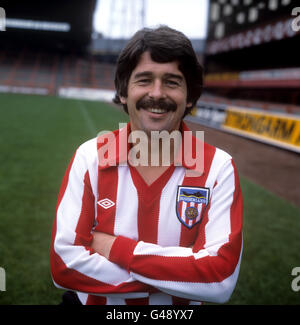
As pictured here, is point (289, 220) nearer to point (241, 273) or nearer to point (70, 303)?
point (241, 273)

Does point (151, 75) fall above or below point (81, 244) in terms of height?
above

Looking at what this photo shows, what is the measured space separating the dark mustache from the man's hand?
614 mm

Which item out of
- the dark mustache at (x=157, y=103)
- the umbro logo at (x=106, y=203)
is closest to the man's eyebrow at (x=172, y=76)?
the dark mustache at (x=157, y=103)

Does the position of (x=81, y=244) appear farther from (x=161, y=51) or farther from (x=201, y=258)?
(x=161, y=51)

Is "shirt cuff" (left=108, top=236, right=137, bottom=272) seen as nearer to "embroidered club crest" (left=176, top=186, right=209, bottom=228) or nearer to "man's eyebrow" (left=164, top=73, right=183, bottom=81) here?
"embroidered club crest" (left=176, top=186, right=209, bottom=228)

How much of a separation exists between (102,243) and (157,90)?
0.73m

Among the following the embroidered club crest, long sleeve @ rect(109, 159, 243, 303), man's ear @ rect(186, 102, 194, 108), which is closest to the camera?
long sleeve @ rect(109, 159, 243, 303)

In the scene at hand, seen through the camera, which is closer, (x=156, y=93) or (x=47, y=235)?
(x=156, y=93)

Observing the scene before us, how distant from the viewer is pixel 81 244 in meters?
1.55

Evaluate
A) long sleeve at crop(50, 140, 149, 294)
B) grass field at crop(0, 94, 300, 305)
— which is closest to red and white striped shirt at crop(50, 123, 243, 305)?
long sleeve at crop(50, 140, 149, 294)

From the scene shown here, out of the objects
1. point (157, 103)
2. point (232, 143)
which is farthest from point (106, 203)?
point (232, 143)

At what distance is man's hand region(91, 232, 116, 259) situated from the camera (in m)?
1.54

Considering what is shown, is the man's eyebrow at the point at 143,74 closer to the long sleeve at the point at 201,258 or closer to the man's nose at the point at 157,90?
the man's nose at the point at 157,90

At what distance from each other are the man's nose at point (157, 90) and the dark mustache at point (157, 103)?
0.8 inches
